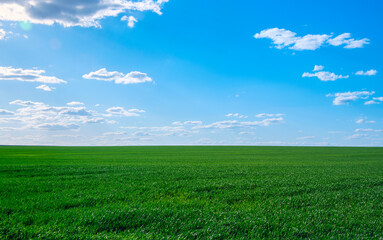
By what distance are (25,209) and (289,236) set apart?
27.1ft

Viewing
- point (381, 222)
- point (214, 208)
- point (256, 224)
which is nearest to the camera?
point (256, 224)

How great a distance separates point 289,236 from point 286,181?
871 cm

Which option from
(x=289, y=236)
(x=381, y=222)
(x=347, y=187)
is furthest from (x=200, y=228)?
(x=347, y=187)

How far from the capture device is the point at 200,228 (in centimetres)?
688

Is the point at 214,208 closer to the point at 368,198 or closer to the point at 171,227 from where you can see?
the point at 171,227

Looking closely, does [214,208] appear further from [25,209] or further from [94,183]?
[94,183]

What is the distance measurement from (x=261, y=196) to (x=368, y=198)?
4698 mm

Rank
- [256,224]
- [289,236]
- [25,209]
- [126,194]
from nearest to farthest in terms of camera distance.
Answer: [289,236]
[256,224]
[25,209]
[126,194]

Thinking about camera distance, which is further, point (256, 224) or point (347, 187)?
point (347, 187)

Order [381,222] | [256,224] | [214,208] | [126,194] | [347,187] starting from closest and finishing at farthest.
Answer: [256,224]
[381,222]
[214,208]
[126,194]
[347,187]

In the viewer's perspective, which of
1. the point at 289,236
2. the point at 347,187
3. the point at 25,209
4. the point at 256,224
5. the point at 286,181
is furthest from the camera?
the point at 286,181

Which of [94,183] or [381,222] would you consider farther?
[94,183]

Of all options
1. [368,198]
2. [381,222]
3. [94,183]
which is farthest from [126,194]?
[368,198]

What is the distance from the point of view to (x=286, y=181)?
48.1 ft
